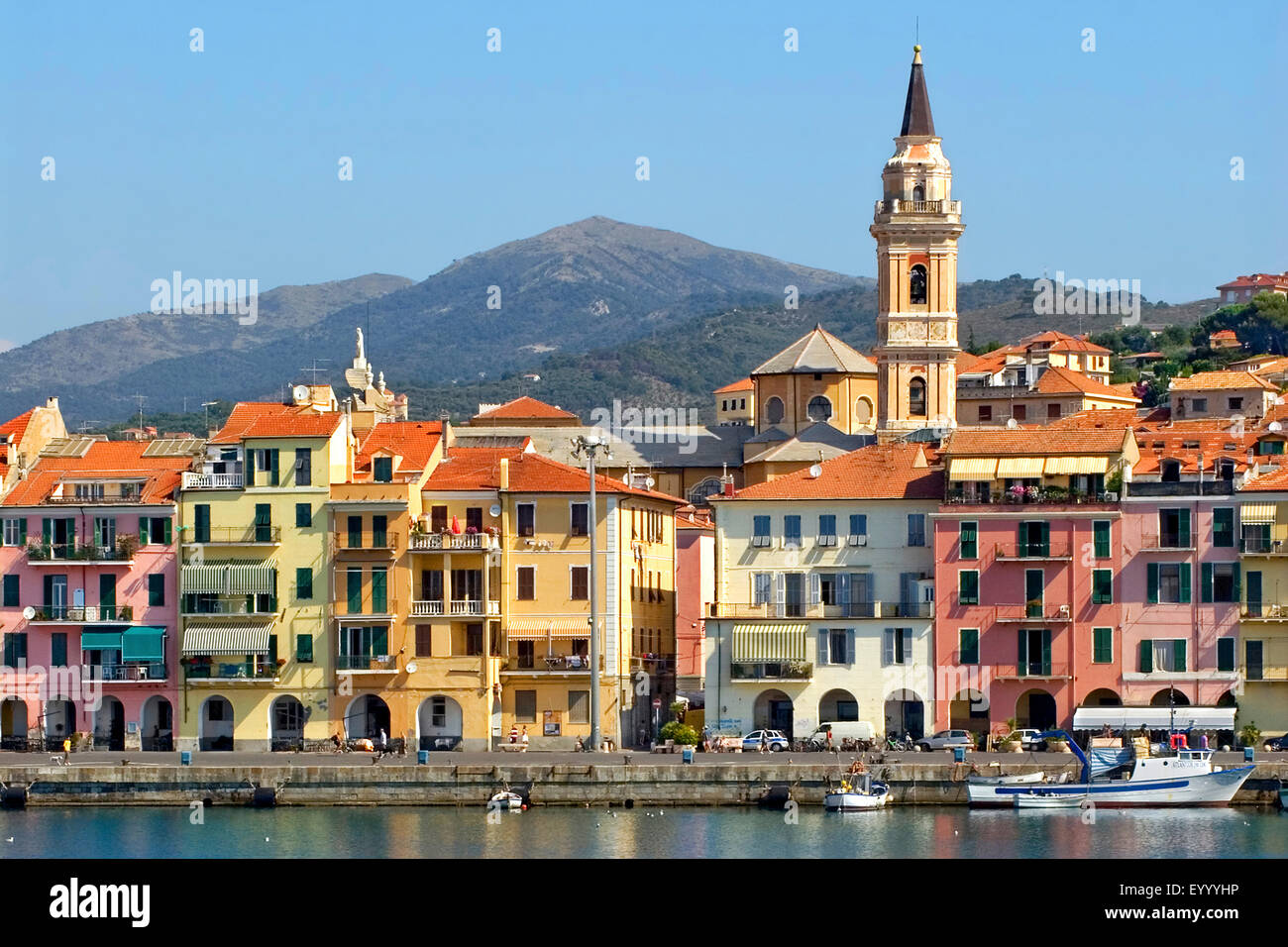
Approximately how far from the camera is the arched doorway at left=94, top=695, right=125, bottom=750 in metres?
73.6

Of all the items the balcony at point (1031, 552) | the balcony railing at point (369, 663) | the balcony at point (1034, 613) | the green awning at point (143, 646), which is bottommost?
the balcony railing at point (369, 663)

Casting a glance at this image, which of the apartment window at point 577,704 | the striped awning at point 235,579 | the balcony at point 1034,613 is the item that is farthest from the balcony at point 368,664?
the balcony at point 1034,613

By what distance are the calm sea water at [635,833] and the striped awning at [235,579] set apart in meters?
10.9

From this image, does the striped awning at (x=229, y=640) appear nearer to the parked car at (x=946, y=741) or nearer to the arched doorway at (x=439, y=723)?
the arched doorway at (x=439, y=723)

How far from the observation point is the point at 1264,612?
6894cm

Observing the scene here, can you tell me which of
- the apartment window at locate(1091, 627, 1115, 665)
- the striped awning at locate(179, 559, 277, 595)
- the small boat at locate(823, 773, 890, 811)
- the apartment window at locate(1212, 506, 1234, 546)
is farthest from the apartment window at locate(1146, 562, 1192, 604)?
the striped awning at locate(179, 559, 277, 595)

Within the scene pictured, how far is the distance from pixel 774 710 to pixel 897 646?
4288 mm

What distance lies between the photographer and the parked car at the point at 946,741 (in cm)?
6794

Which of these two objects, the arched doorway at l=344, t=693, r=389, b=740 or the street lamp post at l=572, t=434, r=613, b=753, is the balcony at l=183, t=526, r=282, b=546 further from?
the street lamp post at l=572, t=434, r=613, b=753

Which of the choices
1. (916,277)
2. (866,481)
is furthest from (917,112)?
(866,481)

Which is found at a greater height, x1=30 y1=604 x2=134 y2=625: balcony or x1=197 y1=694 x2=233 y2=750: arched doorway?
x1=30 y1=604 x2=134 y2=625: balcony

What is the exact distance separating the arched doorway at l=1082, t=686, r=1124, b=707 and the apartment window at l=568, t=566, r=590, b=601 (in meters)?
15.6
